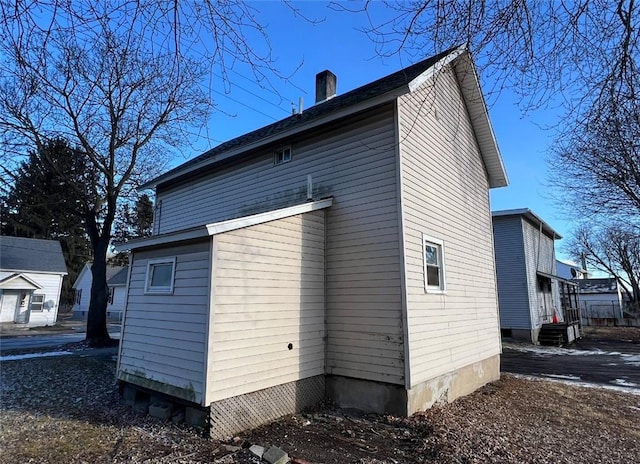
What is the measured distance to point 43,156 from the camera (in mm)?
13453

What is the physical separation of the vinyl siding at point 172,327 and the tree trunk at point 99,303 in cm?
814

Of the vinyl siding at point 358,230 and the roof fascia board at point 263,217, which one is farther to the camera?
the vinyl siding at point 358,230

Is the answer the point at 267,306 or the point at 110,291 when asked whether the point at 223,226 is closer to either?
the point at 267,306

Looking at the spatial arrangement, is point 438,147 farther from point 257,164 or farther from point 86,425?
point 86,425

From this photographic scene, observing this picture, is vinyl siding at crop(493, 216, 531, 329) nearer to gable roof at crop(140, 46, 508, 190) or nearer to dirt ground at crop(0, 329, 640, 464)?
gable roof at crop(140, 46, 508, 190)

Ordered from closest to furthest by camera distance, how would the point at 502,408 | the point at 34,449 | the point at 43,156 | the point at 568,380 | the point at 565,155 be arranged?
1. the point at 34,449
2. the point at 502,408
3. the point at 568,380
4. the point at 43,156
5. the point at 565,155

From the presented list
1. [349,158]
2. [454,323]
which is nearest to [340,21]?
[349,158]

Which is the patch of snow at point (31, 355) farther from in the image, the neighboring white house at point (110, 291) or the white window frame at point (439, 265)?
the neighboring white house at point (110, 291)

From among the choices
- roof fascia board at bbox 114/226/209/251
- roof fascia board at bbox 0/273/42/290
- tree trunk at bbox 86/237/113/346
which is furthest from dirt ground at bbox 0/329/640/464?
roof fascia board at bbox 0/273/42/290

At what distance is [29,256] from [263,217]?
98.3 ft

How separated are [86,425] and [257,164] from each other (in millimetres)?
6586

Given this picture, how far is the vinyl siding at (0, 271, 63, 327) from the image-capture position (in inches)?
1080

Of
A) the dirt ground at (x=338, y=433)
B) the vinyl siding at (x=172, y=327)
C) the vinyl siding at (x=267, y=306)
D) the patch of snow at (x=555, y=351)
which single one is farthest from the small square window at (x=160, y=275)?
the patch of snow at (x=555, y=351)

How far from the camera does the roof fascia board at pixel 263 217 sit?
5.93 meters
